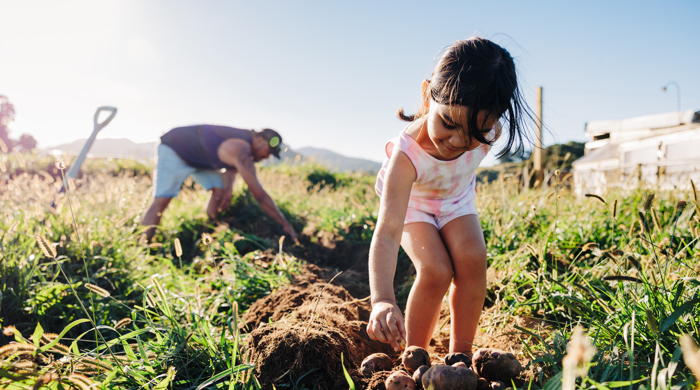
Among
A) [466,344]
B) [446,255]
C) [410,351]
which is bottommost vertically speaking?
[466,344]

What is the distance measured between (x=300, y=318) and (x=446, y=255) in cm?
76

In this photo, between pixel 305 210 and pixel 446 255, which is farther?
pixel 305 210

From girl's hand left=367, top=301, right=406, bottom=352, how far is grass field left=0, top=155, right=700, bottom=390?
42 centimetres

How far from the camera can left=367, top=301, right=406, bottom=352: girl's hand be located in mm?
1220

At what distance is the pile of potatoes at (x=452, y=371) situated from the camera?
121 centimetres

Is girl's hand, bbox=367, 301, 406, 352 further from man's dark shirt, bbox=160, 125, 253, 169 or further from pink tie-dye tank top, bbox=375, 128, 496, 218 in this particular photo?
man's dark shirt, bbox=160, 125, 253, 169

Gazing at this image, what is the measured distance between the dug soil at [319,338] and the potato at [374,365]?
3 cm

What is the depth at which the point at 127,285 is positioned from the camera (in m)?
2.75

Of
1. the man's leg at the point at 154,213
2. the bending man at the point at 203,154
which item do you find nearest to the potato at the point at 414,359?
the bending man at the point at 203,154

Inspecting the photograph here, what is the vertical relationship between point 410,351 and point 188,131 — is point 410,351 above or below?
below

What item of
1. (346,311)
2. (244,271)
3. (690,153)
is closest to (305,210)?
(244,271)

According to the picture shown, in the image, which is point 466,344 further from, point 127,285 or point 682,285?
point 127,285

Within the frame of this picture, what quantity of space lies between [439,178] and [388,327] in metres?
0.92

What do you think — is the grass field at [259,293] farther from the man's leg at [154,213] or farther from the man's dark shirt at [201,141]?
the man's dark shirt at [201,141]
